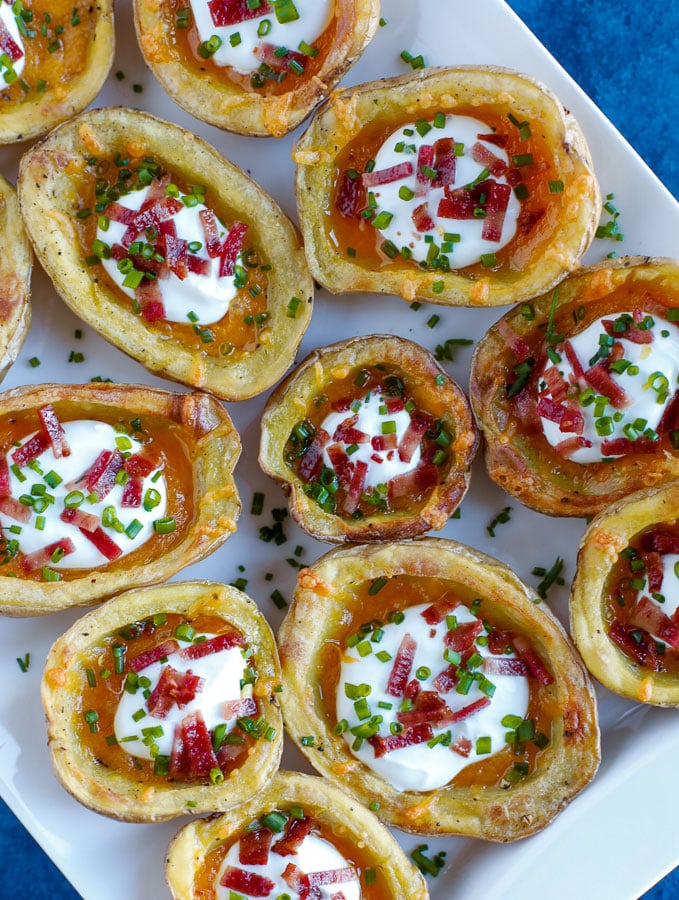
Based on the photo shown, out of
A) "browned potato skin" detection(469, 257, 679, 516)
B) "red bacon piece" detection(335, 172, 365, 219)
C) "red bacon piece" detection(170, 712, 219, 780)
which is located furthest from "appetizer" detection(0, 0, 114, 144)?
"red bacon piece" detection(170, 712, 219, 780)

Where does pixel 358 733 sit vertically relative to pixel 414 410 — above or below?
below

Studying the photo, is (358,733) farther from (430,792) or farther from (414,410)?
(414,410)

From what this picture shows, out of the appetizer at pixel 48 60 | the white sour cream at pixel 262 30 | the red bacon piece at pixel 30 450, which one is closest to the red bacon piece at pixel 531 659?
the red bacon piece at pixel 30 450

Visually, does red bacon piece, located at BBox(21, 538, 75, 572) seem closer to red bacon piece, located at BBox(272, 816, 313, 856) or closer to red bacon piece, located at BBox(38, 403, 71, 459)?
red bacon piece, located at BBox(38, 403, 71, 459)

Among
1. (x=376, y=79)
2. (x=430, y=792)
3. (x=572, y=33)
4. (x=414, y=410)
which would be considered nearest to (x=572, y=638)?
(x=430, y=792)

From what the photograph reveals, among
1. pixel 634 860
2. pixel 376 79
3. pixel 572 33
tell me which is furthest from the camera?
pixel 572 33

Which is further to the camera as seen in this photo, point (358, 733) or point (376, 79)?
point (376, 79)
